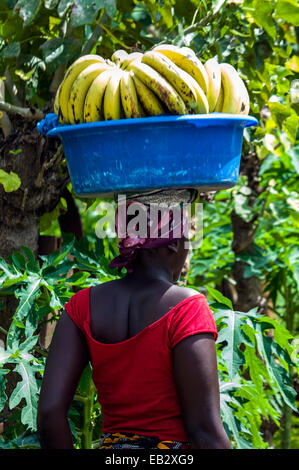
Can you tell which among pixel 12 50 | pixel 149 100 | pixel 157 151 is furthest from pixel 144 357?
pixel 12 50

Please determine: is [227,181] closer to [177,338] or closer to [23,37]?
[177,338]

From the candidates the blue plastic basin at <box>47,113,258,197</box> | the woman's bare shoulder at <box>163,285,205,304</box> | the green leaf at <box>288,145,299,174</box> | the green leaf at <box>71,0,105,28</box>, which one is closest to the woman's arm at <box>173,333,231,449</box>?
the woman's bare shoulder at <box>163,285,205,304</box>

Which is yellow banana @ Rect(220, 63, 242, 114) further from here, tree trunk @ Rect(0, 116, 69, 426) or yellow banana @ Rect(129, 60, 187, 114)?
tree trunk @ Rect(0, 116, 69, 426)

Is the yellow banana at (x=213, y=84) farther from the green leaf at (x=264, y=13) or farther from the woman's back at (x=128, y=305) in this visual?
the green leaf at (x=264, y=13)

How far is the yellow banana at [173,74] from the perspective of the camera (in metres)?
1.89

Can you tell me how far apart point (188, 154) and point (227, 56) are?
1355 mm

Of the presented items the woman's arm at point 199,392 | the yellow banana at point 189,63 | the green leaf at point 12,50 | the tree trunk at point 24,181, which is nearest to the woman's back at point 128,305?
the woman's arm at point 199,392

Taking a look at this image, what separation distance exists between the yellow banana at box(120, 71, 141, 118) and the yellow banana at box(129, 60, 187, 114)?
4 centimetres

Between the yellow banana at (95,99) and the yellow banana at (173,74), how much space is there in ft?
0.48

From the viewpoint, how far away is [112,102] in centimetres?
192

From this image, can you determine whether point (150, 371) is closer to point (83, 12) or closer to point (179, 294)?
point (179, 294)

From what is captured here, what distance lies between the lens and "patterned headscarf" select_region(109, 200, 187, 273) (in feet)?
6.30

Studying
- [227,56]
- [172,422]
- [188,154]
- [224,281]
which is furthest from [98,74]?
[224,281]

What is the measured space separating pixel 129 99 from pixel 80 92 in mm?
183
